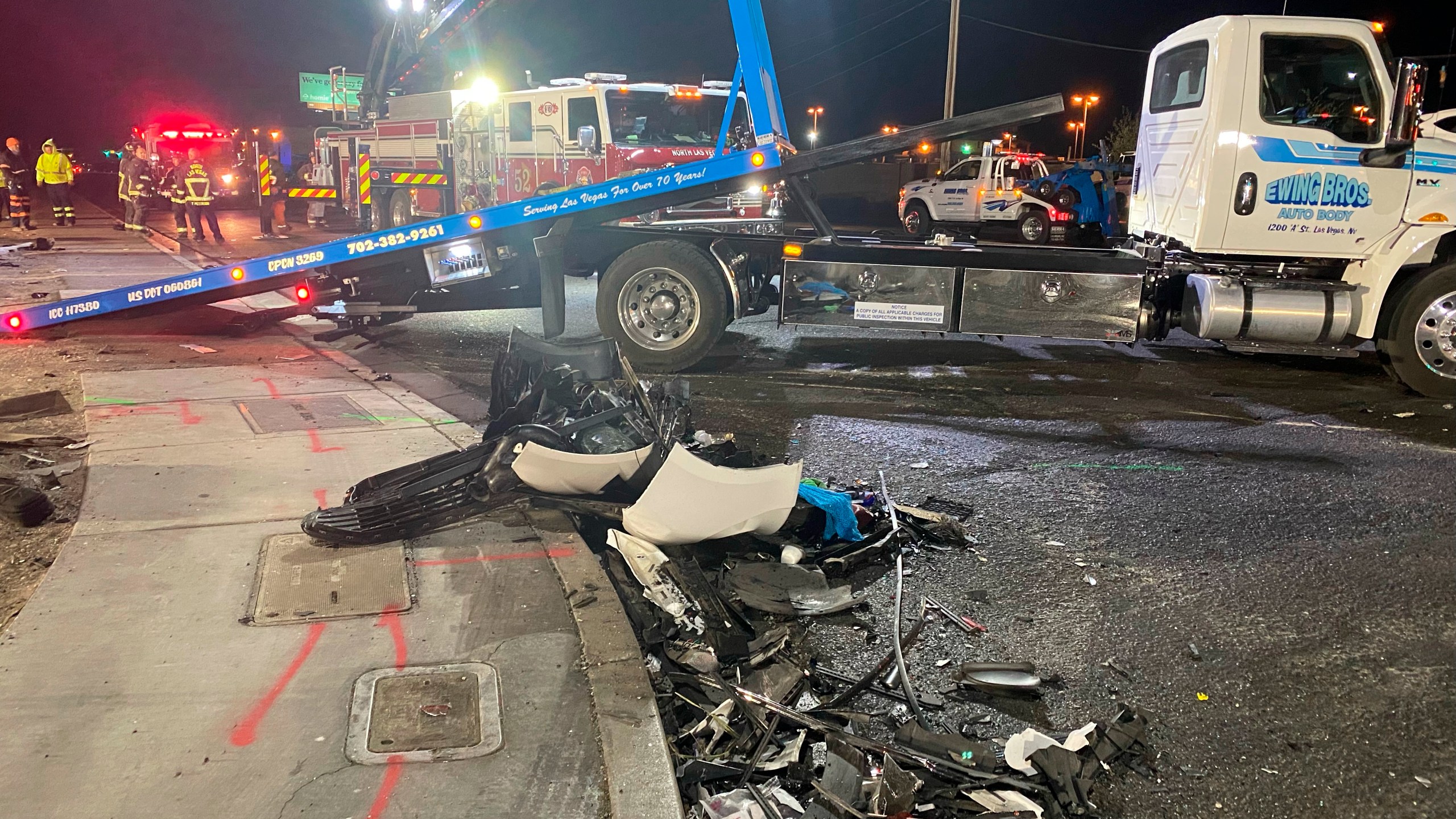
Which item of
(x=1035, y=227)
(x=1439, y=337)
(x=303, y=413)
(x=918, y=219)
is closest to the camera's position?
(x=303, y=413)

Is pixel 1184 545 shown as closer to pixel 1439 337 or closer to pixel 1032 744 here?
pixel 1032 744

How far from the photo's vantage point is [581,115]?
13.8 m

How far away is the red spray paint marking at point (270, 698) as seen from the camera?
3.00 m

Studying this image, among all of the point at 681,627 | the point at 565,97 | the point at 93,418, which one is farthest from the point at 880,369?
the point at 565,97

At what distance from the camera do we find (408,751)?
296 centimetres

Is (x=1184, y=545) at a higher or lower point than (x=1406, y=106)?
lower

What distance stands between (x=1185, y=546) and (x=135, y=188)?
875 inches

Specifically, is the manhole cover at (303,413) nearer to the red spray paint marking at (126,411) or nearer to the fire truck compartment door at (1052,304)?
the red spray paint marking at (126,411)

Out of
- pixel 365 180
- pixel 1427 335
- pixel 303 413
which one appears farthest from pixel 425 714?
pixel 365 180

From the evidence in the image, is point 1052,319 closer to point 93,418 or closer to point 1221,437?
point 1221,437

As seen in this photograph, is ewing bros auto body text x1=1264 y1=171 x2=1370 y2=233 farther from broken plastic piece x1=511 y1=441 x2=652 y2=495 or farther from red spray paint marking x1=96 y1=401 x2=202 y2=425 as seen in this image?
red spray paint marking x1=96 y1=401 x2=202 y2=425

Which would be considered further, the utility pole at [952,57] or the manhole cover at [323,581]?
the utility pole at [952,57]

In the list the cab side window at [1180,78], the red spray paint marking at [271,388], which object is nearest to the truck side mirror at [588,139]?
A: the red spray paint marking at [271,388]

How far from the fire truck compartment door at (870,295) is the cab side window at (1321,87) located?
2706mm
